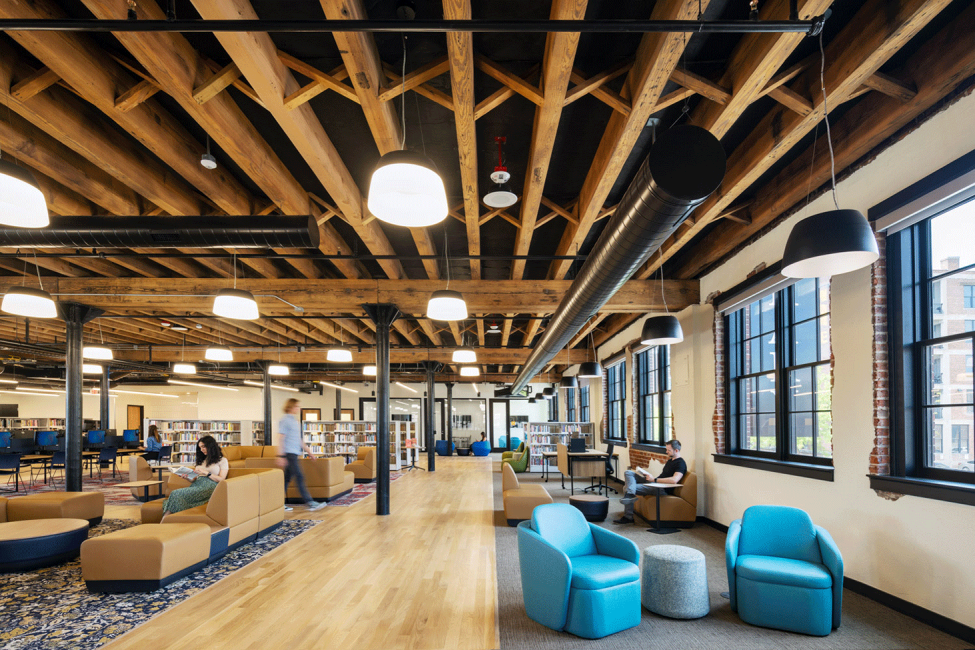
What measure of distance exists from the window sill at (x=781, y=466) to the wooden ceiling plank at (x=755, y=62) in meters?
3.41

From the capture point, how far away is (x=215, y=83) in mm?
3379

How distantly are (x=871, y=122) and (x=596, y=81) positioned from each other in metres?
2.37

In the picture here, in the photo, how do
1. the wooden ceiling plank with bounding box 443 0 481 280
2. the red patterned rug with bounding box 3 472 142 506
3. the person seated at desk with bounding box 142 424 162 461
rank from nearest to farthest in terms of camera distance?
the wooden ceiling plank with bounding box 443 0 481 280
the red patterned rug with bounding box 3 472 142 506
the person seated at desk with bounding box 142 424 162 461

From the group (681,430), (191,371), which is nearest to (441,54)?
(681,430)

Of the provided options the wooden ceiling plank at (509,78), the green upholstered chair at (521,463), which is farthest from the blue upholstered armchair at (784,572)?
the green upholstered chair at (521,463)

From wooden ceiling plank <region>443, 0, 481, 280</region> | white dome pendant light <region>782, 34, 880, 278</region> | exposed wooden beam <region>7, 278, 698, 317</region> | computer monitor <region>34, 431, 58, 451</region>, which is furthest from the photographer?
computer monitor <region>34, 431, 58, 451</region>

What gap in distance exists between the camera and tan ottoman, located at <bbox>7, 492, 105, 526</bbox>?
7.05m

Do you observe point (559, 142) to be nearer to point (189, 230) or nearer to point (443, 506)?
point (189, 230)

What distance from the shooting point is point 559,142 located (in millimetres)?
5000

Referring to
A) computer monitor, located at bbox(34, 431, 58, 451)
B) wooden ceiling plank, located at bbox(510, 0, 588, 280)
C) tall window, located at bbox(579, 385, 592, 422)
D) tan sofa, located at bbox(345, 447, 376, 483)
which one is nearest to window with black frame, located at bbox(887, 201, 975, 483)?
wooden ceiling plank, located at bbox(510, 0, 588, 280)

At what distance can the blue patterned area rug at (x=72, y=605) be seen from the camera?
13.2 ft

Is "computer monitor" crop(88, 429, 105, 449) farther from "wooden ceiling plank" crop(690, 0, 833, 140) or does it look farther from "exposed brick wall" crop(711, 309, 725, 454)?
"wooden ceiling plank" crop(690, 0, 833, 140)

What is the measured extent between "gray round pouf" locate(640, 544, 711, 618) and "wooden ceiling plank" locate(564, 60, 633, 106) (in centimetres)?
353

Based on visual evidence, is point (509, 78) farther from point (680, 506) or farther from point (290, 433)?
point (290, 433)
